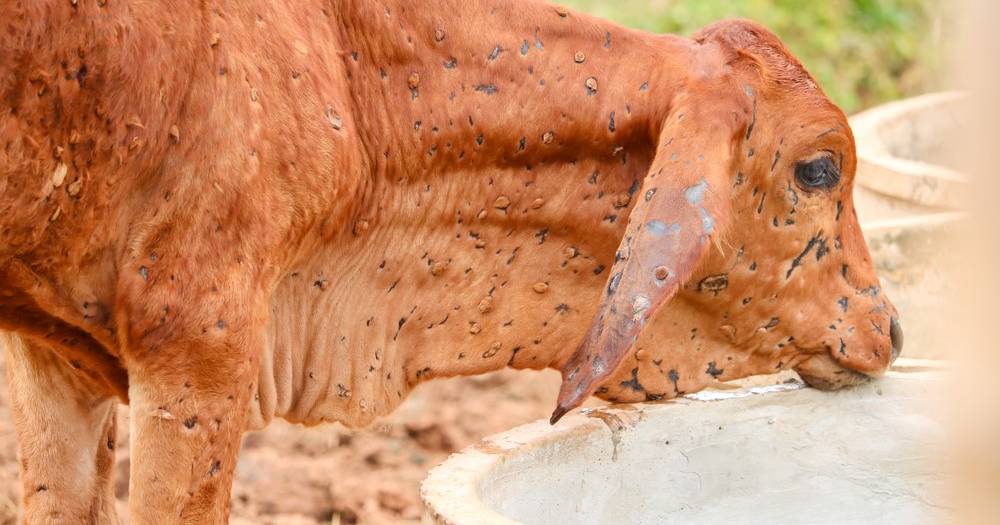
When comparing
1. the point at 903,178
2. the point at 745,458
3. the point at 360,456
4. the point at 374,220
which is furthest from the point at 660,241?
the point at 903,178

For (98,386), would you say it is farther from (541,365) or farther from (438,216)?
(541,365)

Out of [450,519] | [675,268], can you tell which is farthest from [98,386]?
[675,268]

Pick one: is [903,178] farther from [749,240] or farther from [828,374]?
[749,240]

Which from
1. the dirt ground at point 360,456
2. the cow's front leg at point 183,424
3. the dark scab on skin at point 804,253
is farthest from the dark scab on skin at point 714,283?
the dirt ground at point 360,456

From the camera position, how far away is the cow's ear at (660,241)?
8.81 ft

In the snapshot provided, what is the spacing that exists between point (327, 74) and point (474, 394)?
10.5 ft

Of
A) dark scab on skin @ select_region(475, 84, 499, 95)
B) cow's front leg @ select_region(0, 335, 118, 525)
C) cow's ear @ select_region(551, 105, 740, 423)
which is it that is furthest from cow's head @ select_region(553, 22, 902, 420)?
cow's front leg @ select_region(0, 335, 118, 525)

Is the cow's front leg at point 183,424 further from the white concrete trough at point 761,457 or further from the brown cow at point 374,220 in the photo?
the white concrete trough at point 761,457

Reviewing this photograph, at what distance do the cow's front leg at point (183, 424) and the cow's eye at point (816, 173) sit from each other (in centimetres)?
139

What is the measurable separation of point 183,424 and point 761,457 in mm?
1489

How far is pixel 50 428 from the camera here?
118 inches

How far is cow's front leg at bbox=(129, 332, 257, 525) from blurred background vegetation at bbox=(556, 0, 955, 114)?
669cm

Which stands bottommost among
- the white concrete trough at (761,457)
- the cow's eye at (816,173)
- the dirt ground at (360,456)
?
the dirt ground at (360,456)

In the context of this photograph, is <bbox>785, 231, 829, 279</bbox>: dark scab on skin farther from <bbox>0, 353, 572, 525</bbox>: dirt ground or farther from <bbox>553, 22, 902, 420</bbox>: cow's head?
<bbox>0, 353, 572, 525</bbox>: dirt ground
